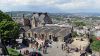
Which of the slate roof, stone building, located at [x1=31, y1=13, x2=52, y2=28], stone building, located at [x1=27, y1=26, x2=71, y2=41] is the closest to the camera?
stone building, located at [x1=27, y1=26, x2=71, y2=41]

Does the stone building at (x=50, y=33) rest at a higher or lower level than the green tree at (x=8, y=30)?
lower

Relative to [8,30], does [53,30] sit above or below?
below

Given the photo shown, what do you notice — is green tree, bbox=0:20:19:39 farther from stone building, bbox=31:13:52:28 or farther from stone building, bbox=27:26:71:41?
stone building, bbox=31:13:52:28

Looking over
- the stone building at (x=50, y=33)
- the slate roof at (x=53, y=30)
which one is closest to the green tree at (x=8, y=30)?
the stone building at (x=50, y=33)

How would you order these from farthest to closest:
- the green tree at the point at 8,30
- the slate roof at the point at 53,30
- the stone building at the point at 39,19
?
the stone building at the point at 39,19 → the slate roof at the point at 53,30 → the green tree at the point at 8,30

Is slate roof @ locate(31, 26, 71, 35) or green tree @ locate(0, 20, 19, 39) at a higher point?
green tree @ locate(0, 20, 19, 39)

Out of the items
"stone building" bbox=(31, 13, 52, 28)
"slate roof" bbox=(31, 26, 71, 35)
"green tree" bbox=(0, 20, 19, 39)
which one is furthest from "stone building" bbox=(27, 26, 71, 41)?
"green tree" bbox=(0, 20, 19, 39)

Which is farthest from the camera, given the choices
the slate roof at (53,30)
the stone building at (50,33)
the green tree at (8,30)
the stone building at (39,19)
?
the stone building at (39,19)

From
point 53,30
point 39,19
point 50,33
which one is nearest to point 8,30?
→ point 50,33

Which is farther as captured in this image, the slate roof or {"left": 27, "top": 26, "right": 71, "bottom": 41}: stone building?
the slate roof

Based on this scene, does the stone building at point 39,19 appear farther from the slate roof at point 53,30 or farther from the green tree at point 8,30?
the green tree at point 8,30

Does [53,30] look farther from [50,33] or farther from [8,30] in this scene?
[8,30]

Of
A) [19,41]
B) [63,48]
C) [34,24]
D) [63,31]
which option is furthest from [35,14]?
[63,48]

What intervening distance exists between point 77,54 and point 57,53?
3703mm
